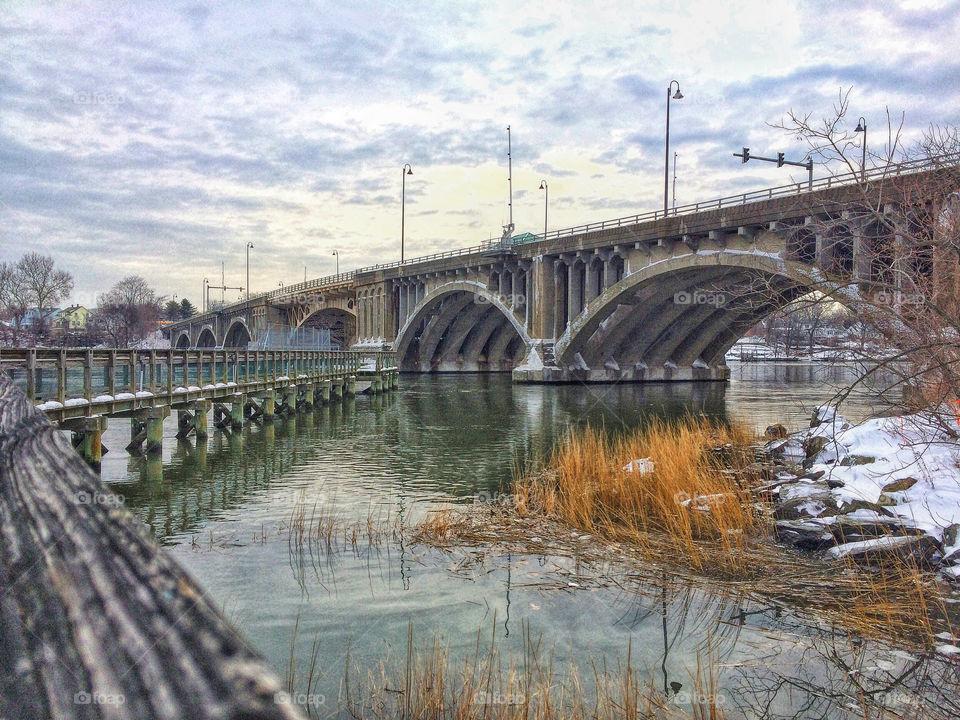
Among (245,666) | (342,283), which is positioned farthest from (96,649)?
(342,283)

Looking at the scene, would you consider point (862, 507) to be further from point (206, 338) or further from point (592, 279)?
point (206, 338)

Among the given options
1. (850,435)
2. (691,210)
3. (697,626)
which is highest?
(691,210)

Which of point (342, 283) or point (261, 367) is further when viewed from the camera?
point (342, 283)

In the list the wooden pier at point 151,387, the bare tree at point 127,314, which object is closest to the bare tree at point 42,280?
the bare tree at point 127,314

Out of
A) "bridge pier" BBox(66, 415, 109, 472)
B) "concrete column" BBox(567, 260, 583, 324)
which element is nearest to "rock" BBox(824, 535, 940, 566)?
"bridge pier" BBox(66, 415, 109, 472)

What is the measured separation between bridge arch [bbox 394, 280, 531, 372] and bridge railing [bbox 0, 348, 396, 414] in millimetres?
35060

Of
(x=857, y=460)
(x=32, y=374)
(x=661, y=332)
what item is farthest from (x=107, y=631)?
(x=661, y=332)

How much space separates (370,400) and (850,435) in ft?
98.2

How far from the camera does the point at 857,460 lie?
1246 cm

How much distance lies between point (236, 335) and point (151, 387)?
111 metres

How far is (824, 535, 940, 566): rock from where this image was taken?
8969 millimetres

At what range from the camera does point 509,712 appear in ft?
17.5

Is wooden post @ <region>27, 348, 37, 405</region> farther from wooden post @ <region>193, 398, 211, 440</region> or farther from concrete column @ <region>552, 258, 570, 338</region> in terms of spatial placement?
concrete column @ <region>552, 258, 570, 338</region>

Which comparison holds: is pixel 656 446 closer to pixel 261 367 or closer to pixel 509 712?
pixel 509 712
